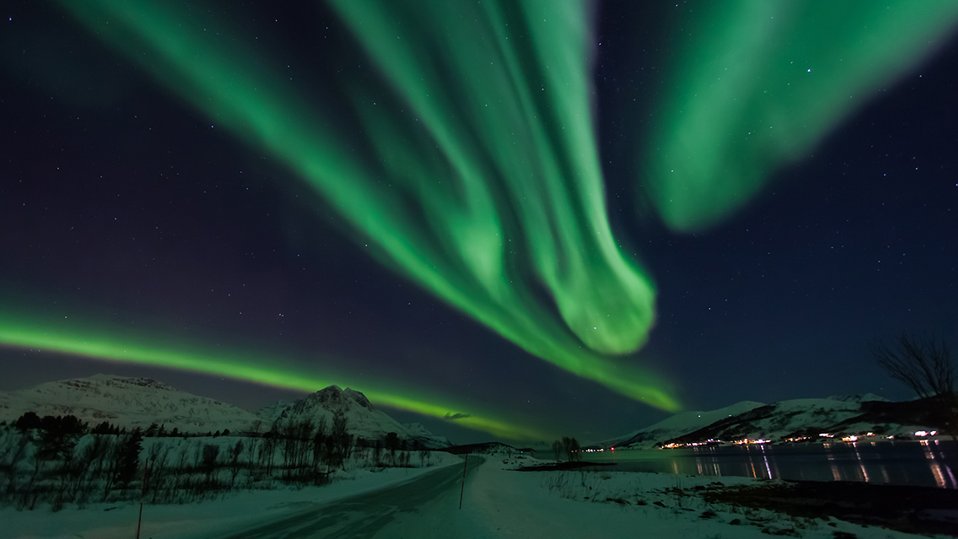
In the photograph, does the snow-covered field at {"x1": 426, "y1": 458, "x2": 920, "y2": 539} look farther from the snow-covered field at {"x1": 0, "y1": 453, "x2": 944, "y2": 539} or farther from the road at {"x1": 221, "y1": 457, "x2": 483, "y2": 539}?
the road at {"x1": 221, "y1": 457, "x2": 483, "y2": 539}

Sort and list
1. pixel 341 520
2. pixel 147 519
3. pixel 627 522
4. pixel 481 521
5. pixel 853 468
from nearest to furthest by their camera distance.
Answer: pixel 341 520, pixel 481 521, pixel 147 519, pixel 627 522, pixel 853 468

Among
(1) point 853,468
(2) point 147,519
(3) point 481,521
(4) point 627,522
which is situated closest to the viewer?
(3) point 481,521

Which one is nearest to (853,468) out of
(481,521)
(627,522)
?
(627,522)

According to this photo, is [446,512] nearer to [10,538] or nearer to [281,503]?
[281,503]

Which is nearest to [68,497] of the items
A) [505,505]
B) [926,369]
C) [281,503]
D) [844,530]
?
[281,503]

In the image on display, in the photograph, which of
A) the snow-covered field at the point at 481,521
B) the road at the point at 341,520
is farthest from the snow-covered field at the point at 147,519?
the road at the point at 341,520

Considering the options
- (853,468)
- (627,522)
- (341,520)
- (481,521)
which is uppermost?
(341,520)

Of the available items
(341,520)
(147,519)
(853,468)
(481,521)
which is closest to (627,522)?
(481,521)

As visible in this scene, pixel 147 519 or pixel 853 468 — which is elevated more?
pixel 147 519

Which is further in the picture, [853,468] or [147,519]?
[853,468]

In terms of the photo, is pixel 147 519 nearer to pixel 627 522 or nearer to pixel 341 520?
pixel 341 520

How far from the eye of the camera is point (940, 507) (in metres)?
28.9

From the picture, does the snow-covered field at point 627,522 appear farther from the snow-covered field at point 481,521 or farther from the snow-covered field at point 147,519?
the snow-covered field at point 147,519

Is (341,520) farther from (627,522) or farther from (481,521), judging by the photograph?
Answer: (627,522)
